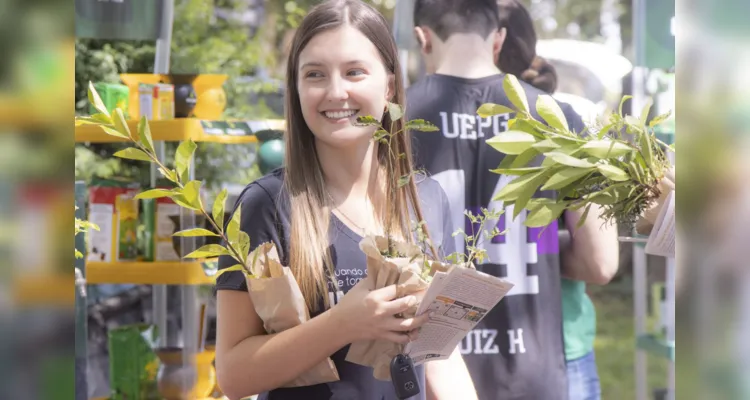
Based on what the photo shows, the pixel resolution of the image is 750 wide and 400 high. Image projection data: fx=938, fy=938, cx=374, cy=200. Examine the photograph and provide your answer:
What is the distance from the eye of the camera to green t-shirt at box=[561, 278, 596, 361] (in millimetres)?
2699

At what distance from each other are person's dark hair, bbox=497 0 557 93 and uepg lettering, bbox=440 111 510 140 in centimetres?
38

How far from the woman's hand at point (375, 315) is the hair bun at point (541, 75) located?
167cm

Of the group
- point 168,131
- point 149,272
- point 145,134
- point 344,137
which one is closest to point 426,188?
point 344,137

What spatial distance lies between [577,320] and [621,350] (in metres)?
1.25

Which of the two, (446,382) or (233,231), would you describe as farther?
(446,382)

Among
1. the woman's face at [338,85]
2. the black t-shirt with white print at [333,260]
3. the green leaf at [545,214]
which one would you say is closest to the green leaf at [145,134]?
the black t-shirt with white print at [333,260]

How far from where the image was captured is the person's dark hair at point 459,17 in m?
2.62

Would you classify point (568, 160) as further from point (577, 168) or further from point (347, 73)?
point (347, 73)

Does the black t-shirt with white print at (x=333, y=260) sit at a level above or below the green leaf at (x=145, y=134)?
below

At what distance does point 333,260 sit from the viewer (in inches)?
59.1

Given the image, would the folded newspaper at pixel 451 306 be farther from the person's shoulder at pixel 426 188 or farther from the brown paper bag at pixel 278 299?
the person's shoulder at pixel 426 188

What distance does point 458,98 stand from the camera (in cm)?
253

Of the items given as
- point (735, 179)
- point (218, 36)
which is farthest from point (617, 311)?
point (735, 179)

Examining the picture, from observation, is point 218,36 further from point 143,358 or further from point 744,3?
point 744,3
